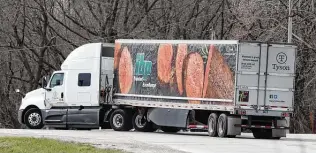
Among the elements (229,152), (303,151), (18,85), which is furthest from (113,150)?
(18,85)

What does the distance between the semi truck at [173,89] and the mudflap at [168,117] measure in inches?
1.4

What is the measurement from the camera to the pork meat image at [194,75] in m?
27.5

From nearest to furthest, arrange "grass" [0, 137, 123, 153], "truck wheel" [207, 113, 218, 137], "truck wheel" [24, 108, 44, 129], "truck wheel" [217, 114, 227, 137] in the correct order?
"grass" [0, 137, 123, 153] → "truck wheel" [217, 114, 227, 137] → "truck wheel" [207, 113, 218, 137] → "truck wheel" [24, 108, 44, 129]

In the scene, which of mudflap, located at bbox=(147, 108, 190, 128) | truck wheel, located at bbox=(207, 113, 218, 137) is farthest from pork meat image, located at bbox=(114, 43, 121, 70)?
truck wheel, located at bbox=(207, 113, 218, 137)

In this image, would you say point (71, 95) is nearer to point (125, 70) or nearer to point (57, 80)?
point (57, 80)

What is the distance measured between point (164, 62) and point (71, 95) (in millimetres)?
4856

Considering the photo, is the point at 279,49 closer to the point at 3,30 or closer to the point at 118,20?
the point at 118,20

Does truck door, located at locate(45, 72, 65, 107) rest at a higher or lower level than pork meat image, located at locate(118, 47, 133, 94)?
lower

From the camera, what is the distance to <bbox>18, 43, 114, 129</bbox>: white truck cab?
1221 inches

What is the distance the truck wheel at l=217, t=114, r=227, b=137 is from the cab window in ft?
26.1

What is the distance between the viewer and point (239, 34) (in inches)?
1617

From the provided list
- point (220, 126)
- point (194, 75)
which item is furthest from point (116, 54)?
point (220, 126)

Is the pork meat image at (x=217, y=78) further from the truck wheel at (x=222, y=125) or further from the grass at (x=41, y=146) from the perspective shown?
the grass at (x=41, y=146)

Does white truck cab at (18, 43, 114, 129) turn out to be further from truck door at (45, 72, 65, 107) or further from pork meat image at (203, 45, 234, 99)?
pork meat image at (203, 45, 234, 99)
